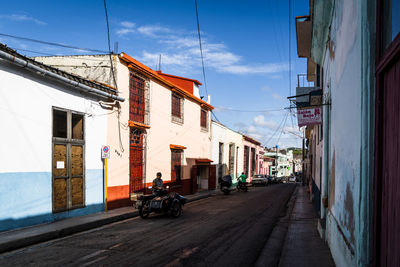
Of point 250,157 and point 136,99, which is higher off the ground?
point 136,99

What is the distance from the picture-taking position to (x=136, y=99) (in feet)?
49.5

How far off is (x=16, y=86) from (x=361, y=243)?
30.7 ft

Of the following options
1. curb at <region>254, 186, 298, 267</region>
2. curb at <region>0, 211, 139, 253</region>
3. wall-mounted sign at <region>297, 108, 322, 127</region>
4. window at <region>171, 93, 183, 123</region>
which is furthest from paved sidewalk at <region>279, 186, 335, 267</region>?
window at <region>171, 93, 183, 123</region>

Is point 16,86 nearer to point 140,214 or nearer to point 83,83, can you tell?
point 83,83

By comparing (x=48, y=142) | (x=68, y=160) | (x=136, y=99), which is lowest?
(x=68, y=160)

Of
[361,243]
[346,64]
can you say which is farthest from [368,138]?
[346,64]

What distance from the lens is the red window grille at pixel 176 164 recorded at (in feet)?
63.5

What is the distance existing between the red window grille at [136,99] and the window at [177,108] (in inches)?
153

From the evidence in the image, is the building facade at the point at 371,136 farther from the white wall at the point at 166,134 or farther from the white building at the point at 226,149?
the white building at the point at 226,149

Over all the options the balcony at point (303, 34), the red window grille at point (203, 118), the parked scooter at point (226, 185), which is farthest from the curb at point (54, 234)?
the red window grille at point (203, 118)

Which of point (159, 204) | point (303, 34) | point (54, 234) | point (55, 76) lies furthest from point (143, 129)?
point (303, 34)

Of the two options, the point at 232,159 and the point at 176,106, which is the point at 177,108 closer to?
the point at 176,106

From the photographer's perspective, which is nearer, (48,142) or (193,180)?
(48,142)

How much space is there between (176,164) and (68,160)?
9.68 meters
